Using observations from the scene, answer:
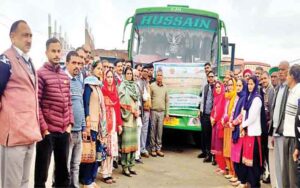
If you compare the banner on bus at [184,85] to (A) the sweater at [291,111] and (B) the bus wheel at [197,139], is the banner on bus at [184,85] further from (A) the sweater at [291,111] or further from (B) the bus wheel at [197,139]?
(A) the sweater at [291,111]

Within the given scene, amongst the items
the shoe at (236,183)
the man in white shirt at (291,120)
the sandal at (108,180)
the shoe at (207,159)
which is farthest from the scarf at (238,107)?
the shoe at (207,159)

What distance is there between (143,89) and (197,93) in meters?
1.38

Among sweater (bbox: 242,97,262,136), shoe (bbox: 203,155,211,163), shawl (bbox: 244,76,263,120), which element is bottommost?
shoe (bbox: 203,155,211,163)

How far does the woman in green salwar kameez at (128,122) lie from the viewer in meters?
6.67

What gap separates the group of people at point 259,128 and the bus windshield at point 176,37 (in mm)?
2321

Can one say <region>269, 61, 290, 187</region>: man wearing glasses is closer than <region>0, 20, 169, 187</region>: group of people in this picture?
No

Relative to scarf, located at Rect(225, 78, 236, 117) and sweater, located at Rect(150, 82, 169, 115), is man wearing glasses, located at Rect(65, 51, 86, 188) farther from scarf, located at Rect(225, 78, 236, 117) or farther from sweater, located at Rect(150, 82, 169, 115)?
sweater, located at Rect(150, 82, 169, 115)

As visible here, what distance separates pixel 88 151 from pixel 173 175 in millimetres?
2124

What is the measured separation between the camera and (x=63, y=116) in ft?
14.2

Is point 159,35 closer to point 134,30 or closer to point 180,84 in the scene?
point 134,30

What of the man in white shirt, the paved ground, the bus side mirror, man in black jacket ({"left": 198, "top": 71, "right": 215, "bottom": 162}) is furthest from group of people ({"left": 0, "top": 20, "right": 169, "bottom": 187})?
the bus side mirror

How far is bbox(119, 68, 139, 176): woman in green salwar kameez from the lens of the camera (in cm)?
667

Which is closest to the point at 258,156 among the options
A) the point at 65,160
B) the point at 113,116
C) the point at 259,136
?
the point at 259,136

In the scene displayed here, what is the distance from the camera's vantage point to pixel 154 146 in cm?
880
